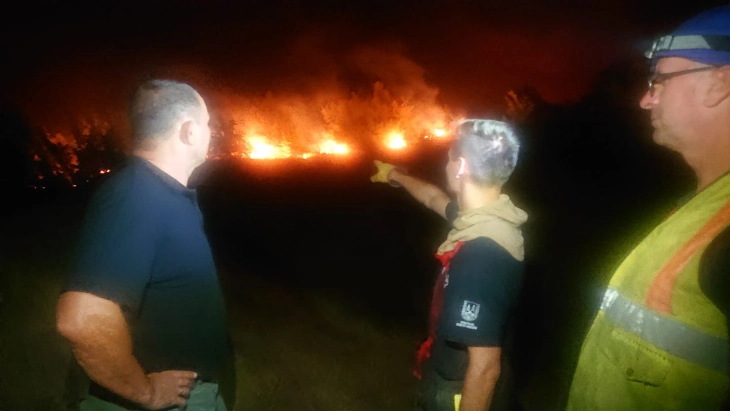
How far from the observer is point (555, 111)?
912 inches

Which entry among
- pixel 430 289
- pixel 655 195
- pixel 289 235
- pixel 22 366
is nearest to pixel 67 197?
pixel 289 235

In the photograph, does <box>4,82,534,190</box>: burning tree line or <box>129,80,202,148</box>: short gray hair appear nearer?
<box>129,80,202,148</box>: short gray hair

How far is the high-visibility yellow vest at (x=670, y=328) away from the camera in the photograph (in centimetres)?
164

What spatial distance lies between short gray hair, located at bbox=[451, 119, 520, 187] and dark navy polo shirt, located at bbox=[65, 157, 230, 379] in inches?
69.5

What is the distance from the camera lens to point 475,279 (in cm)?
227

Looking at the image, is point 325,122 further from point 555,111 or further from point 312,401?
point 312,401

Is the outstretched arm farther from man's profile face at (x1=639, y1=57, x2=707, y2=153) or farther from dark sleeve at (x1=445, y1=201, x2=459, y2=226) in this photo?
man's profile face at (x1=639, y1=57, x2=707, y2=153)

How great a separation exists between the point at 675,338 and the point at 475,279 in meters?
0.90

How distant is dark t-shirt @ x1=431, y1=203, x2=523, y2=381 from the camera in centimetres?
226

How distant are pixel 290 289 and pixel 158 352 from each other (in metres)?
5.25

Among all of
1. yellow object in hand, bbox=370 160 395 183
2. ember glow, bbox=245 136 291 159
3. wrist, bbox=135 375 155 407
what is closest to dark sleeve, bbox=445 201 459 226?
yellow object in hand, bbox=370 160 395 183

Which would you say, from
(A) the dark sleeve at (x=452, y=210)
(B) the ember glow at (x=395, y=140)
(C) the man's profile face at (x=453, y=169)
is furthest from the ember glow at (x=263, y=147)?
(C) the man's profile face at (x=453, y=169)

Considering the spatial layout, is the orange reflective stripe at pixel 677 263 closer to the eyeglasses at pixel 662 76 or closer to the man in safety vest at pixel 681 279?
the man in safety vest at pixel 681 279

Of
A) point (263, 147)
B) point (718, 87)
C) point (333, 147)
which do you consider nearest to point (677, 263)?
point (718, 87)
